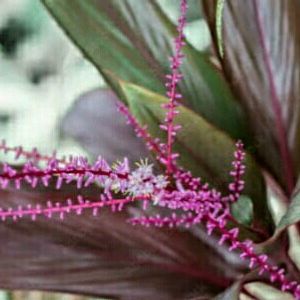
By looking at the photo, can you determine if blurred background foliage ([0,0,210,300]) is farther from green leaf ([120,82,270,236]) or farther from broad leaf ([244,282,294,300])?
broad leaf ([244,282,294,300])

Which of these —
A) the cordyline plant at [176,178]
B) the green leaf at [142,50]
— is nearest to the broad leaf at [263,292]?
the cordyline plant at [176,178]

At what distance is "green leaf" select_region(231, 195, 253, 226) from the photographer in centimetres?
45

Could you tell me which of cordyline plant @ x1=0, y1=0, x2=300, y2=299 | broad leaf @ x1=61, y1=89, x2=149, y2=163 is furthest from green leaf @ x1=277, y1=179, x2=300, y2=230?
Answer: broad leaf @ x1=61, y1=89, x2=149, y2=163

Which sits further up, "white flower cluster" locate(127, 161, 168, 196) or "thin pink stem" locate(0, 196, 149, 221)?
"white flower cluster" locate(127, 161, 168, 196)

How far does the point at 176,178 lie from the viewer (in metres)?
0.42

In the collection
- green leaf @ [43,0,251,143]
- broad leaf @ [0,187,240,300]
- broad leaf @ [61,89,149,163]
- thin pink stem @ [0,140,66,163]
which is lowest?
broad leaf @ [0,187,240,300]

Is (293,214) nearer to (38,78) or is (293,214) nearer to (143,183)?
(143,183)

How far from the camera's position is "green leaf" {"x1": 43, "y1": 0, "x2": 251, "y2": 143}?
1.50 ft

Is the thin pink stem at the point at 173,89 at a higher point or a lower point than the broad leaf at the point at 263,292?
higher

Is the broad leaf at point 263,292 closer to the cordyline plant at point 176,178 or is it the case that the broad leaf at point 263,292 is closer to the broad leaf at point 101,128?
the cordyline plant at point 176,178

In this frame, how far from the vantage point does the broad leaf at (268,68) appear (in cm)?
47

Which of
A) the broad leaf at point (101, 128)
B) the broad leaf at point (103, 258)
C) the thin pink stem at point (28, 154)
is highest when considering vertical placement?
the broad leaf at point (101, 128)

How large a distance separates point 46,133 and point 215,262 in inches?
5.7

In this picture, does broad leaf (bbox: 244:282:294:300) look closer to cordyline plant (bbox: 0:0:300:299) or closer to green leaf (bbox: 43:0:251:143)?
cordyline plant (bbox: 0:0:300:299)
